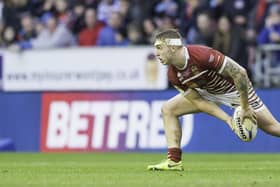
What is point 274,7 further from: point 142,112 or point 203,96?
point 203,96

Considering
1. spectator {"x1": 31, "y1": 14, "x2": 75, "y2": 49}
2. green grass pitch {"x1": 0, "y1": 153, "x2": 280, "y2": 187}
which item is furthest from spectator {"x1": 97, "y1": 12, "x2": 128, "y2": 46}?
green grass pitch {"x1": 0, "y1": 153, "x2": 280, "y2": 187}

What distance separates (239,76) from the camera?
1328 centimetres

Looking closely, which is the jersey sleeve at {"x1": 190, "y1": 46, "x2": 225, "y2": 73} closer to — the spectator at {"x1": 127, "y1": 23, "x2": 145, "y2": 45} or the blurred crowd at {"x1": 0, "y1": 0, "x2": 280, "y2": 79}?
the blurred crowd at {"x1": 0, "y1": 0, "x2": 280, "y2": 79}

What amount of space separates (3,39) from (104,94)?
644cm

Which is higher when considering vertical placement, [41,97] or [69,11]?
[69,11]

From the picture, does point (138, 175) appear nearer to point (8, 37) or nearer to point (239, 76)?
point (239, 76)

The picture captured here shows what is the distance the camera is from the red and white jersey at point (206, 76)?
13.4 metres

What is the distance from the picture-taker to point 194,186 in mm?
11250

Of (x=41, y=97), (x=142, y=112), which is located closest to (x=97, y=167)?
(x=142, y=112)

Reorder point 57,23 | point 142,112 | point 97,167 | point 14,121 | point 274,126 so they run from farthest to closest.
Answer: point 57,23, point 14,121, point 142,112, point 97,167, point 274,126

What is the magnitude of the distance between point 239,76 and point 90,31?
535 inches

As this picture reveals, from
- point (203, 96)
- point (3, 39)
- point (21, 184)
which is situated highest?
point (3, 39)

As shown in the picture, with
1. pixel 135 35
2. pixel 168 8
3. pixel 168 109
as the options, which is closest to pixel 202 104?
pixel 168 109

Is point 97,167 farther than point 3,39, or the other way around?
point 3,39
